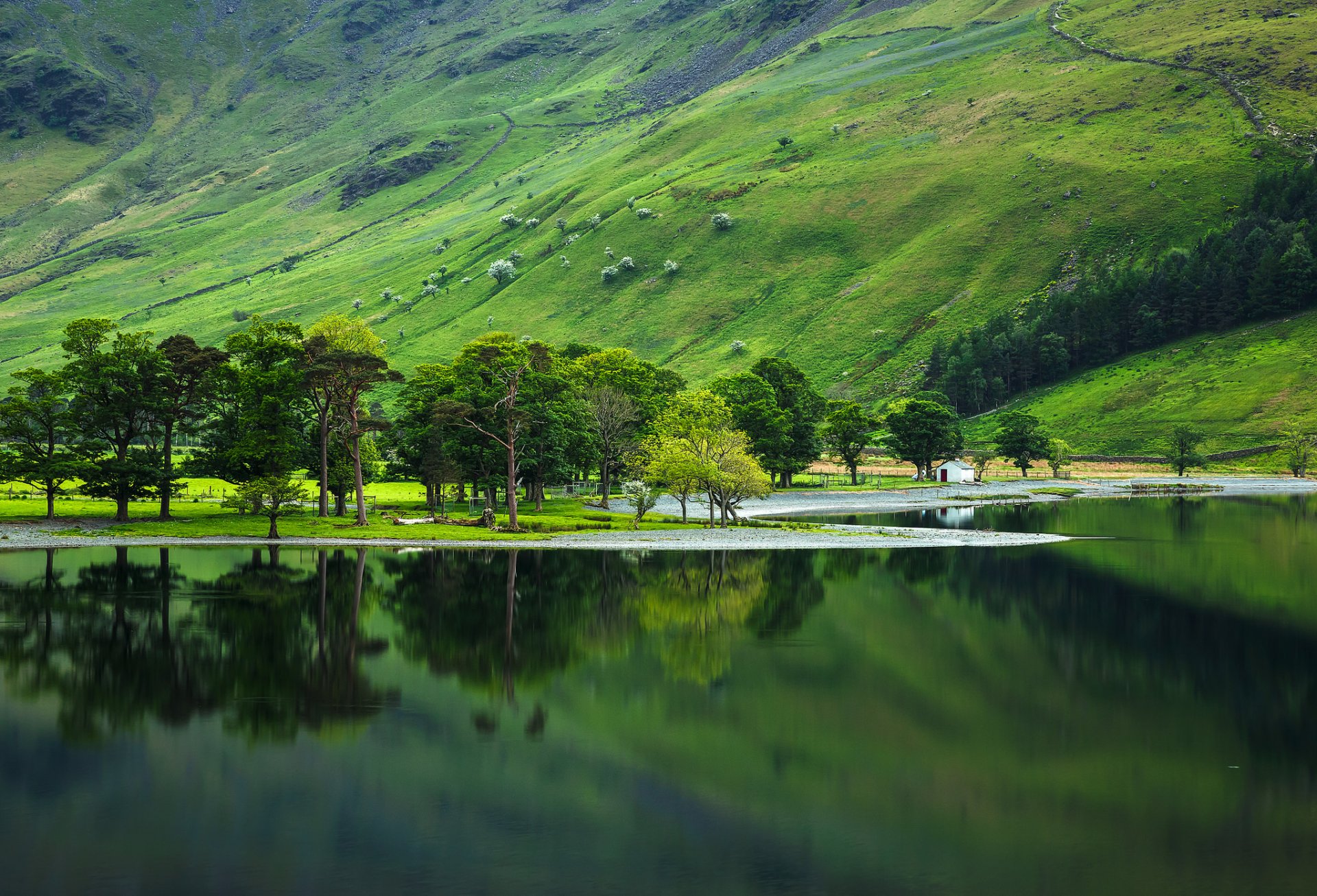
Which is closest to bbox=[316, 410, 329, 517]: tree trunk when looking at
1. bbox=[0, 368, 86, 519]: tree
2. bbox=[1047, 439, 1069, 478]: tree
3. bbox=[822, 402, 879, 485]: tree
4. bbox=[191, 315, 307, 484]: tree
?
bbox=[191, 315, 307, 484]: tree

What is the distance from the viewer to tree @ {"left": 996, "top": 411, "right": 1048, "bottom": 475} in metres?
184

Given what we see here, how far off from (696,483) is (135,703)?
66583mm

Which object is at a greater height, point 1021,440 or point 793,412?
point 793,412

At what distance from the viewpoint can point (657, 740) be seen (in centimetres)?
2741

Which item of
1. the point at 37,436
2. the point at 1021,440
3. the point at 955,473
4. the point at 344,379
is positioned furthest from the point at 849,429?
the point at 37,436

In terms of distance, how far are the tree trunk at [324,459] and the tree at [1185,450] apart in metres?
153

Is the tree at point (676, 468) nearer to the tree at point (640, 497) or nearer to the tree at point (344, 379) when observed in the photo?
the tree at point (640, 497)

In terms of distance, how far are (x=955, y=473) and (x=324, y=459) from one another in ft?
406

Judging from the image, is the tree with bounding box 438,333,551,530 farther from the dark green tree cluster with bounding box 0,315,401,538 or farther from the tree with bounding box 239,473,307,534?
the tree with bounding box 239,473,307,534

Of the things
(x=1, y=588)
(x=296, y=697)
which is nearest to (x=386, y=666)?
(x=296, y=697)

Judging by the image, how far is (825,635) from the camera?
42.0 metres

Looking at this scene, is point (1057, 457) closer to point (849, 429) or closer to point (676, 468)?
point (849, 429)

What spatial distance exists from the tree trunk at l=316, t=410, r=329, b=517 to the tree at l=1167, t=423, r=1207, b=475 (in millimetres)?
152587

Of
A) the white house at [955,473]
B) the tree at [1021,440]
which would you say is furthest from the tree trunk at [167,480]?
the tree at [1021,440]
